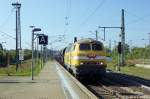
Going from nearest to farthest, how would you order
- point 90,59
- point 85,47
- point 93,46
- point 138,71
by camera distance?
point 90,59 → point 93,46 → point 85,47 → point 138,71

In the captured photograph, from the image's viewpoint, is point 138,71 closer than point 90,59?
No

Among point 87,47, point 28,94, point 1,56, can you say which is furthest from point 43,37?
point 1,56

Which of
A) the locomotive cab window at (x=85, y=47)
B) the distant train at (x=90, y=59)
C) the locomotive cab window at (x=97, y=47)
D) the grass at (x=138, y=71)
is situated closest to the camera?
the distant train at (x=90, y=59)

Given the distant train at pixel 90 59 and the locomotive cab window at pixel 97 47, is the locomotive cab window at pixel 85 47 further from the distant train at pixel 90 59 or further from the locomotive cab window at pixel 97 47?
the locomotive cab window at pixel 97 47

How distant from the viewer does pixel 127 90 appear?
2638 centimetres

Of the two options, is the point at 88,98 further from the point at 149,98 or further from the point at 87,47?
the point at 87,47

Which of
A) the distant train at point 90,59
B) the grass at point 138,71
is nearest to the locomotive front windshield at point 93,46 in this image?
the distant train at point 90,59

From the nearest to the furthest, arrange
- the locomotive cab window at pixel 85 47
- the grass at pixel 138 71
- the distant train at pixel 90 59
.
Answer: the distant train at pixel 90 59 → the locomotive cab window at pixel 85 47 → the grass at pixel 138 71

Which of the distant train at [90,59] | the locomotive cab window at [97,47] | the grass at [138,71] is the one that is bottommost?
the grass at [138,71]

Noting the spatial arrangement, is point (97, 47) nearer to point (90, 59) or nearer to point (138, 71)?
point (90, 59)

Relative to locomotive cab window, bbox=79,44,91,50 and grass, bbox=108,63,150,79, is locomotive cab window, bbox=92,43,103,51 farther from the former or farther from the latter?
grass, bbox=108,63,150,79

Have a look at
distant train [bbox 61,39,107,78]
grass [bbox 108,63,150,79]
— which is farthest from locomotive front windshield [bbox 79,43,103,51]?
grass [bbox 108,63,150,79]

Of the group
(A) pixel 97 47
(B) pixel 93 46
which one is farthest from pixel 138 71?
(B) pixel 93 46

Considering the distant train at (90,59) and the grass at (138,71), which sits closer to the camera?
the distant train at (90,59)
